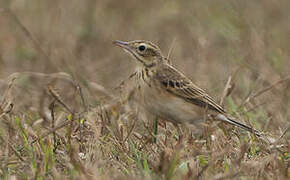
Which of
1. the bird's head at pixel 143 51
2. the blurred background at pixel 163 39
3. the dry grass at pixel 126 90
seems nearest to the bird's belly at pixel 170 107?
the dry grass at pixel 126 90

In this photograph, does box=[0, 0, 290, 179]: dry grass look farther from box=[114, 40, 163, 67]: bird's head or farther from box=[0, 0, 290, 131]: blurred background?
box=[114, 40, 163, 67]: bird's head

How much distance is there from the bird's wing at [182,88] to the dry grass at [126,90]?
255 millimetres

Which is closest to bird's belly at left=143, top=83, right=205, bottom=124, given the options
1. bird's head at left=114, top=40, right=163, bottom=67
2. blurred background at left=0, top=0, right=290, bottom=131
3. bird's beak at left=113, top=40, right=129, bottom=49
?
bird's head at left=114, top=40, right=163, bottom=67

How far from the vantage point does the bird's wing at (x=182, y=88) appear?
18.0ft

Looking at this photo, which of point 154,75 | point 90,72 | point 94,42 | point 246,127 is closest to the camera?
point 246,127

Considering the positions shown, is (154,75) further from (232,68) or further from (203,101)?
(232,68)

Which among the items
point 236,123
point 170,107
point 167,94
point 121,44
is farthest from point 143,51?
point 236,123

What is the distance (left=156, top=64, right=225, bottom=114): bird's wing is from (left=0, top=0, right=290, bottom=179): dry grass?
26cm

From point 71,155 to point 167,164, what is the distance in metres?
0.68

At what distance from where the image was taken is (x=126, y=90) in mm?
6152

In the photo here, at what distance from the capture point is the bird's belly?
5.21m

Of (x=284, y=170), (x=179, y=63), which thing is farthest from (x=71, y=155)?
(x=179, y=63)

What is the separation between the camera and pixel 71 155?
159 inches

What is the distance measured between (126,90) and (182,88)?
79 centimetres
